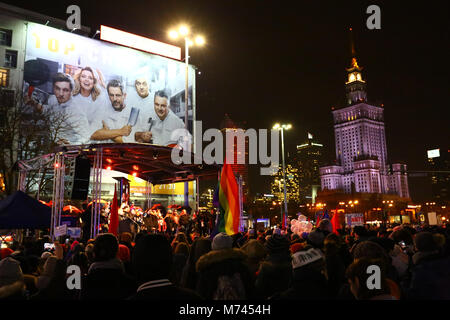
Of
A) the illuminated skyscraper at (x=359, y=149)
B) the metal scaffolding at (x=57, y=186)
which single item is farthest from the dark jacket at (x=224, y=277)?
the illuminated skyscraper at (x=359, y=149)

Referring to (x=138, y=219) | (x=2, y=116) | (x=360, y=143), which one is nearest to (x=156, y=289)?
(x=138, y=219)

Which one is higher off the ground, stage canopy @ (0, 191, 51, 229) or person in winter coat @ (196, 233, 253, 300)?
stage canopy @ (0, 191, 51, 229)

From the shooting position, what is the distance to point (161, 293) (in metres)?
2.87

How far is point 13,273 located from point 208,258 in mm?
2212

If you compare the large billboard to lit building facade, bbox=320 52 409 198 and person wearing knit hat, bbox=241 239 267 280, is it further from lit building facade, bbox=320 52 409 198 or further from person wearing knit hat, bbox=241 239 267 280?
lit building facade, bbox=320 52 409 198

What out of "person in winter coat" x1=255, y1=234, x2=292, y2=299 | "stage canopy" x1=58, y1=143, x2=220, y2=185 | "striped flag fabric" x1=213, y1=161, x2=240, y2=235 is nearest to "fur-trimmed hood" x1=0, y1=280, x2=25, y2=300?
"person in winter coat" x1=255, y1=234, x2=292, y2=299

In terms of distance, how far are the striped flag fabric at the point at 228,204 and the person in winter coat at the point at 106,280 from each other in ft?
23.9

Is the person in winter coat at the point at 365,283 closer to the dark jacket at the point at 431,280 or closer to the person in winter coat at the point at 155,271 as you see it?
the dark jacket at the point at 431,280

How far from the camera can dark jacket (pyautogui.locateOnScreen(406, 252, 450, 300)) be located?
4.26 m

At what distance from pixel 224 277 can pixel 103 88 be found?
1987 inches

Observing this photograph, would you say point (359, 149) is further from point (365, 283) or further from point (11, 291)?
point (11, 291)

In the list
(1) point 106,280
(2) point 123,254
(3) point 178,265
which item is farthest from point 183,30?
(1) point 106,280

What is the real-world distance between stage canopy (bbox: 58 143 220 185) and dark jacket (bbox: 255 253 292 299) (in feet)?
40.9

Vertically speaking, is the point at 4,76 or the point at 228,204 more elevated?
the point at 4,76
